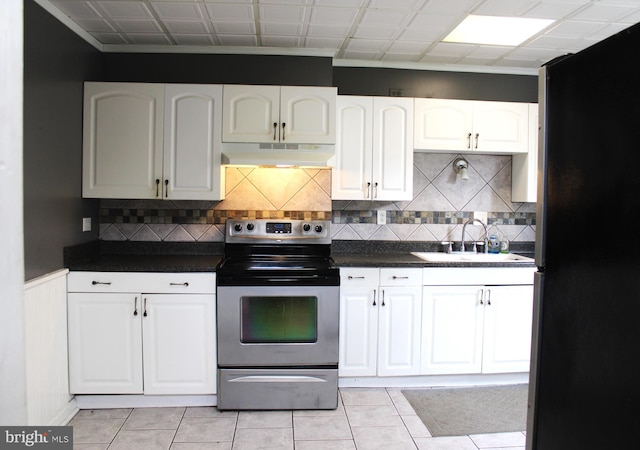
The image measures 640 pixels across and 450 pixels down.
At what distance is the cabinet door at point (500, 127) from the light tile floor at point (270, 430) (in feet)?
6.17

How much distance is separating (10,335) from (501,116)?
10.7 ft

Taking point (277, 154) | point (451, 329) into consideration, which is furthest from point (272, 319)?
point (451, 329)

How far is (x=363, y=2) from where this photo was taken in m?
2.31

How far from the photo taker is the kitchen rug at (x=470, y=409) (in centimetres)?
241

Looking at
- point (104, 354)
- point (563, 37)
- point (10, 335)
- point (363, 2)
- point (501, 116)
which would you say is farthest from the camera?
point (501, 116)

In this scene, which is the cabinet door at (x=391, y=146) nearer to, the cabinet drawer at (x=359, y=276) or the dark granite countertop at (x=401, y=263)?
the dark granite countertop at (x=401, y=263)

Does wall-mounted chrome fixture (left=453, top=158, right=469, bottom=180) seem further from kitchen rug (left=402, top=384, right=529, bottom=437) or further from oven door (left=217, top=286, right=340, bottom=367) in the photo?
kitchen rug (left=402, top=384, right=529, bottom=437)

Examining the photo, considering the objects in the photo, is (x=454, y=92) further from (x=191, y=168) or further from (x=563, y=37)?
(x=191, y=168)

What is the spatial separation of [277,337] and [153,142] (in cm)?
150

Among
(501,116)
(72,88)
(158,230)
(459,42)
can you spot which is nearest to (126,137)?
(72,88)

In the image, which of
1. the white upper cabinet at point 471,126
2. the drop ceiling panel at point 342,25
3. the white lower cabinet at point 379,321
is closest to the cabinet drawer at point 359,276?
the white lower cabinet at point 379,321

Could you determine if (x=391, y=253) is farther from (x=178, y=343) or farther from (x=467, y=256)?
(x=178, y=343)

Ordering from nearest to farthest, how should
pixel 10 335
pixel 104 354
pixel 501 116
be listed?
pixel 10 335, pixel 104 354, pixel 501 116

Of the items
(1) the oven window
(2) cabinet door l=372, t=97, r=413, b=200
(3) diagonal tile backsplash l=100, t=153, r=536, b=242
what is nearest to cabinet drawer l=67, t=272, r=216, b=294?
(1) the oven window
